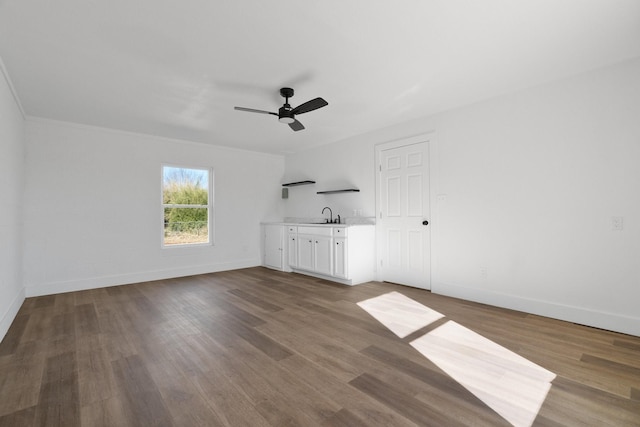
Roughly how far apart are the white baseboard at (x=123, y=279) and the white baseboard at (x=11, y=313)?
29 centimetres

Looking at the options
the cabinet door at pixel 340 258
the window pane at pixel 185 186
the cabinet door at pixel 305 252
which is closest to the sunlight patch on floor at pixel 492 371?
the cabinet door at pixel 340 258

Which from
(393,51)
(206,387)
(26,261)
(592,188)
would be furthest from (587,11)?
(26,261)

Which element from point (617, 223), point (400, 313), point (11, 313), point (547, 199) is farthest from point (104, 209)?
point (617, 223)

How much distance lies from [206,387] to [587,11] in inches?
143

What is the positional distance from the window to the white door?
3.35 m

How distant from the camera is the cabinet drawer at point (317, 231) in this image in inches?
193

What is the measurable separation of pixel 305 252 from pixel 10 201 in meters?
3.86

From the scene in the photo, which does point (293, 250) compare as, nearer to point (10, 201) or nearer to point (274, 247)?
point (274, 247)

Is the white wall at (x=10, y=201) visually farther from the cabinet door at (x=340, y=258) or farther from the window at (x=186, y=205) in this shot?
the cabinet door at (x=340, y=258)

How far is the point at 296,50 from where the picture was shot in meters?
2.52

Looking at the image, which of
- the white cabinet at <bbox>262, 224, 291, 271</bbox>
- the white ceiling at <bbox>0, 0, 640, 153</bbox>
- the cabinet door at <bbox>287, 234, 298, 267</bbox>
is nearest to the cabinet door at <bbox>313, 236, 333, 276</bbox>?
the cabinet door at <bbox>287, 234, 298, 267</bbox>

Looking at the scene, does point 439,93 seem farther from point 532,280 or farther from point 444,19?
point 532,280

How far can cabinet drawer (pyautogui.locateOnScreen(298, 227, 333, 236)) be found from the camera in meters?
4.91

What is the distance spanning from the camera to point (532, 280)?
10.8ft
